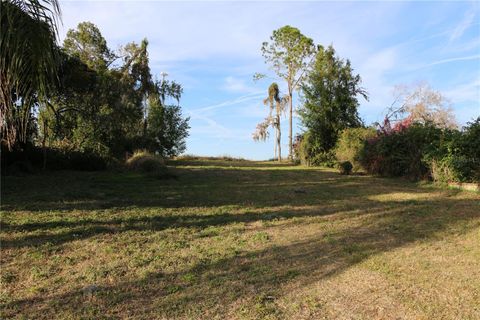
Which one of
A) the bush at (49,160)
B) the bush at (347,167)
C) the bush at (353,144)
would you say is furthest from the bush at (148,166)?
the bush at (353,144)

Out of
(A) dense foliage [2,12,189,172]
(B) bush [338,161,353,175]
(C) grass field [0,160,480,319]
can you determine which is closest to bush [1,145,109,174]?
(A) dense foliage [2,12,189,172]

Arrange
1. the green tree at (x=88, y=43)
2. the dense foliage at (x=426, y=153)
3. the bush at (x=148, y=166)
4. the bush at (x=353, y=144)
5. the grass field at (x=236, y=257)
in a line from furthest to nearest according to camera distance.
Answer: the green tree at (x=88, y=43) < the bush at (x=353, y=144) < the bush at (x=148, y=166) < the dense foliage at (x=426, y=153) < the grass field at (x=236, y=257)

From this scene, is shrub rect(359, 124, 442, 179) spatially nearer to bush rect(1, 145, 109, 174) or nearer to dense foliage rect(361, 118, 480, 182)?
dense foliage rect(361, 118, 480, 182)

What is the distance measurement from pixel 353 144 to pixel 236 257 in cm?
1307

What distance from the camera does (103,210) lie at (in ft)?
22.7

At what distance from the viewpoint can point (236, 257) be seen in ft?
14.5

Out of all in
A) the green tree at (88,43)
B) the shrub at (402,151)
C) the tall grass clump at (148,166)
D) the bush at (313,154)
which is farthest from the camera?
the green tree at (88,43)

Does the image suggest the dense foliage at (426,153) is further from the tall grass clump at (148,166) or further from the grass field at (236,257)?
the tall grass clump at (148,166)

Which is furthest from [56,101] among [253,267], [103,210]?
[253,267]

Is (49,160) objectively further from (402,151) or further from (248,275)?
(402,151)

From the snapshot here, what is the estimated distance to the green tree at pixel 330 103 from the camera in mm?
19453

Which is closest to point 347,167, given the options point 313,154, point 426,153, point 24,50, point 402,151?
point 402,151

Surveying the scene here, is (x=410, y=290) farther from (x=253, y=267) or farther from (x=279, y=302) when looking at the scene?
(x=253, y=267)

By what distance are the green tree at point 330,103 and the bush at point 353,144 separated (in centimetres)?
→ 168
